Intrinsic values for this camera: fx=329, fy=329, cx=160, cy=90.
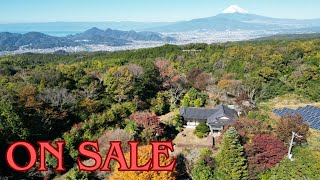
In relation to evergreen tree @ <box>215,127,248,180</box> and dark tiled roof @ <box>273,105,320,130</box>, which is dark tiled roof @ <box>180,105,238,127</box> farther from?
evergreen tree @ <box>215,127,248,180</box>

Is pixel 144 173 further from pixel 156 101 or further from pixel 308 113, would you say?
pixel 156 101

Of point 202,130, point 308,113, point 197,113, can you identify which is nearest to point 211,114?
point 197,113

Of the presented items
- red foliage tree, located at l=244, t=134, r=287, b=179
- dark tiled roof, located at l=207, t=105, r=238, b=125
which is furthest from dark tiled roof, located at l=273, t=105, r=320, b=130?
red foliage tree, located at l=244, t=134, r=287, b=179

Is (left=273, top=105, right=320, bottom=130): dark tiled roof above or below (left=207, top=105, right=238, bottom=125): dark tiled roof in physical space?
above

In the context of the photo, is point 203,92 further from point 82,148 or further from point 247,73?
point 82,148

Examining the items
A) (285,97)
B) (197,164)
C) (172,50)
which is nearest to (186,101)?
(285,97)

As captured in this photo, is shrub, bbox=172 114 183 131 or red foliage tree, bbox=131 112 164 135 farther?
shrub, bbox=172 114 183 131
